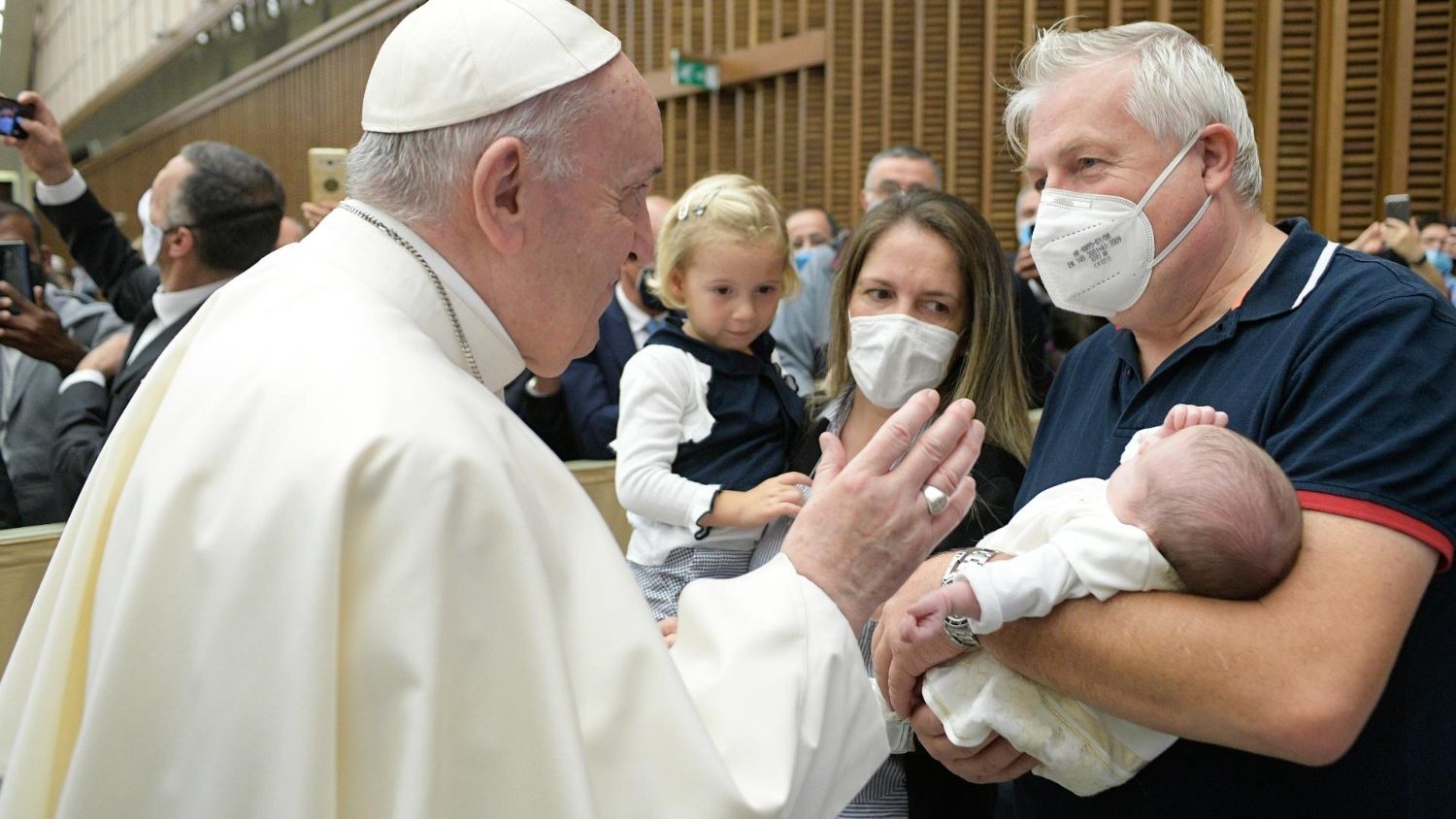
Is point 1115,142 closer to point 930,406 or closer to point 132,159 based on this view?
point 930,406

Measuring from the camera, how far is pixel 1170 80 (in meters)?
1.78

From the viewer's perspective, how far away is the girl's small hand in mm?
2344

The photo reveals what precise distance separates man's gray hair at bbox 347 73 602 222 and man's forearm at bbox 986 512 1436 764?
91cm

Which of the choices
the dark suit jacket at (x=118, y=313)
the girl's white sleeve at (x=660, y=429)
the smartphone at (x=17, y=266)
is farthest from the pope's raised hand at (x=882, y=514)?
the smartphone at (x=17, y=266)

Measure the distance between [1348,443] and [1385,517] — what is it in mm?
100

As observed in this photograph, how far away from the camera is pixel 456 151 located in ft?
4.79

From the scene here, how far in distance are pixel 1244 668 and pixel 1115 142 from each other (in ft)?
2.77

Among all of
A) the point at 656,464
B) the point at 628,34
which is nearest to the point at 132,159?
the point at 628,34

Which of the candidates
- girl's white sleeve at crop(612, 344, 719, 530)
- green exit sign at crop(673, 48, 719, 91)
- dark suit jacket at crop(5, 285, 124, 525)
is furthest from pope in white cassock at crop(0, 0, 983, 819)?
green exit sign at crop(673, 48, 719, 91)

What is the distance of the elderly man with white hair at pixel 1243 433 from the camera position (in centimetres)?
138

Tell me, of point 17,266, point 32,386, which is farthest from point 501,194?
point 32,386

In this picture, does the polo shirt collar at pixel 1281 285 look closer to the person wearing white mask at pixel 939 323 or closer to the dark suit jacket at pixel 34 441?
the person wearing white mask at pixel 939 323

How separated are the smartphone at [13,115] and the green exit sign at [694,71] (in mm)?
6192

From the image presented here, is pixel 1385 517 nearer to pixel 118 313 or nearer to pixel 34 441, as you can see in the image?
pixel 34 441
